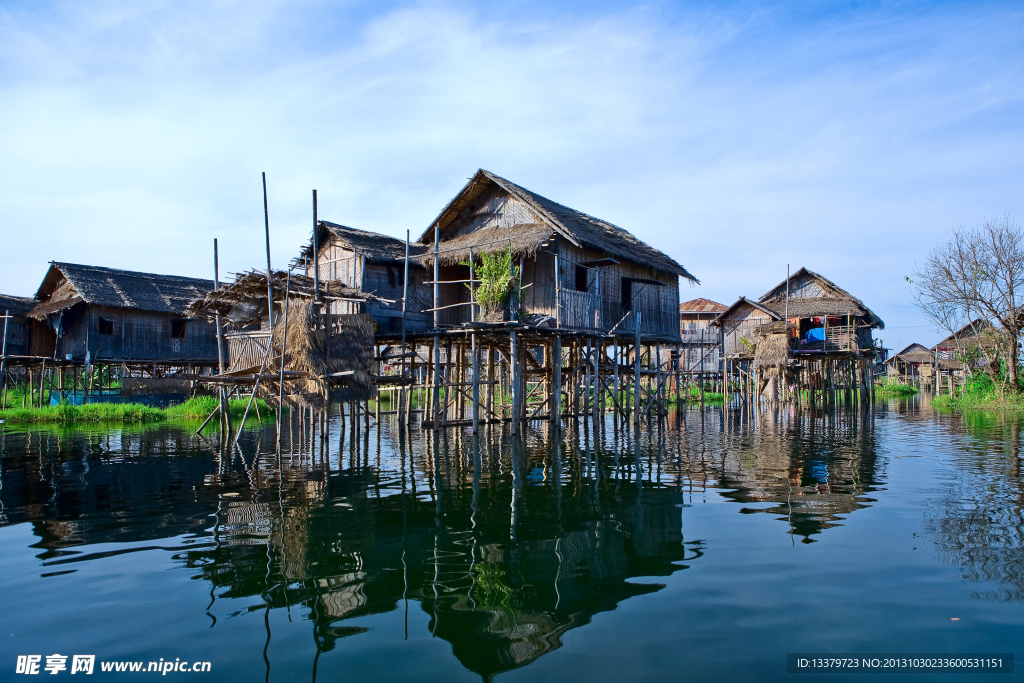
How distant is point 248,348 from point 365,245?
4.56 meters

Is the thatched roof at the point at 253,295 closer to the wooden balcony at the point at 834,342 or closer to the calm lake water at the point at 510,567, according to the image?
the calm lake water at the point at 510,567

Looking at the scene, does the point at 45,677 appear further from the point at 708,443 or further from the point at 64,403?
the point at 64,403

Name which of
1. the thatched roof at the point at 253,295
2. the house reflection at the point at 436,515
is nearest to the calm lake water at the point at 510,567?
the house reflection at the point at 436,515

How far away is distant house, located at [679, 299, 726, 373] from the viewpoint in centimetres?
3794

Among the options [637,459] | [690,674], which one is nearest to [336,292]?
[637,459]

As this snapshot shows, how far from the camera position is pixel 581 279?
1839 cm

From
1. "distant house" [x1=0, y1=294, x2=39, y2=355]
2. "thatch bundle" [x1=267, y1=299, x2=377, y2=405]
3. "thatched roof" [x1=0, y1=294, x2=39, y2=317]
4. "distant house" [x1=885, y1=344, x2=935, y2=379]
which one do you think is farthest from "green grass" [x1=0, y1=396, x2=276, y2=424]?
"distant house" [x1=885, y1=344, x2=935, y2=379]

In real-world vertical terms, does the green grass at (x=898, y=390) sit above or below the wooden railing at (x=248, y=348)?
below

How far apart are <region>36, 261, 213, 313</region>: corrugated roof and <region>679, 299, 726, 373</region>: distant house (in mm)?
23273

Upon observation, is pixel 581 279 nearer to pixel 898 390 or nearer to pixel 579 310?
pixel 579 310

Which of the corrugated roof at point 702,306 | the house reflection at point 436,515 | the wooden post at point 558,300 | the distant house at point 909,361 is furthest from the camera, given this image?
the distant house at point 909,361

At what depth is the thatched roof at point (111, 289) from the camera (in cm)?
2494

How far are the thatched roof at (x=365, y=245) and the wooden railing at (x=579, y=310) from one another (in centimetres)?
439

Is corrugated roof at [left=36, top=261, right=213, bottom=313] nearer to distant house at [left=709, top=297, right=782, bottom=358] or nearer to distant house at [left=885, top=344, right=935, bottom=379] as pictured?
distant house at [left=709, top=297, right=782, bottom=358]
